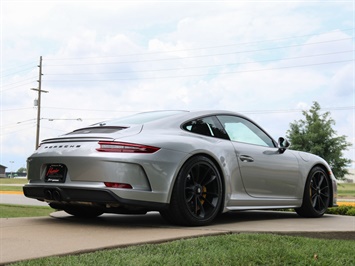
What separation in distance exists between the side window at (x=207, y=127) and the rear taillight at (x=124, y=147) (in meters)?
0.73

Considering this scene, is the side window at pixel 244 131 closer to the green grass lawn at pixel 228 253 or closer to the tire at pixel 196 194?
the tire at pixel 196 194

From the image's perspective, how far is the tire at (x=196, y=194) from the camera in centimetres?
467

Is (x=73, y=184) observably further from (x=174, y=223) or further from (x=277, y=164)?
(x=277, y=164)

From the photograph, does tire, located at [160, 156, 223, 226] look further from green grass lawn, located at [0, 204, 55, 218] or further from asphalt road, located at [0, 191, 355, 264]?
green grass lawn, located at [0, 204, 55, 218]

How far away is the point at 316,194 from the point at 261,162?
1493 mm

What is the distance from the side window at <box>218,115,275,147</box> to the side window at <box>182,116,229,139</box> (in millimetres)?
109

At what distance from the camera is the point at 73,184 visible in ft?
15.2

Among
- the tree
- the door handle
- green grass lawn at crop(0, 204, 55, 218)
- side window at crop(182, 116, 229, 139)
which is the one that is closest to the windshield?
side window at crop(182, 116, 229, 139)

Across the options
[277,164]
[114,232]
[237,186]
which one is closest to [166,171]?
[114,232]

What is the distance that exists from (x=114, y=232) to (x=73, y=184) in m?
0.66

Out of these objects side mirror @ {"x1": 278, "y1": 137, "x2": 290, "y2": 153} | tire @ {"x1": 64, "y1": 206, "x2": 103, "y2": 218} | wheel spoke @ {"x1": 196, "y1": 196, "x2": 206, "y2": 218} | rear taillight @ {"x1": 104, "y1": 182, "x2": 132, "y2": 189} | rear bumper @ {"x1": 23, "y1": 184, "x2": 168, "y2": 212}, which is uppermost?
side mirror @ {"x1": 278, "y1": 137, "x2": 290, "y2": 153}

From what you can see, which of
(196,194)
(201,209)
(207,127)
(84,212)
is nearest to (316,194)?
(207,127)

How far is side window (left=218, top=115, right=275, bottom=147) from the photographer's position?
5707 mm

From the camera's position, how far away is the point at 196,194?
486cm
